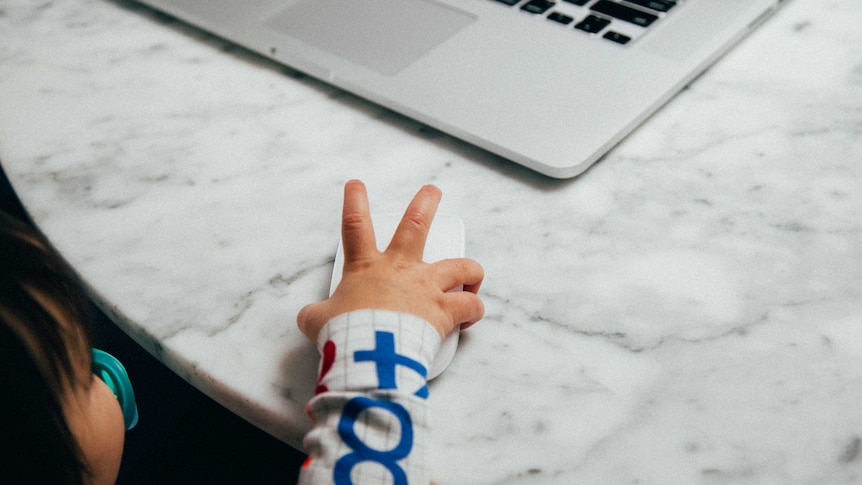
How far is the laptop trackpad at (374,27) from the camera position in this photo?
2.23 ft

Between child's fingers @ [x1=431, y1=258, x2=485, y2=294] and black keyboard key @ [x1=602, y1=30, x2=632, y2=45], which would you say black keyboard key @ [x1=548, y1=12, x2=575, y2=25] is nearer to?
black keyboard key @ [x1=602, y1=30, x2=632, y2=45]

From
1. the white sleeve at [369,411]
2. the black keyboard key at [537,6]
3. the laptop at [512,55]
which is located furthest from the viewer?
the black keyboard key at [537,6]

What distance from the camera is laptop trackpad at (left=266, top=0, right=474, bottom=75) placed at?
2.23ft

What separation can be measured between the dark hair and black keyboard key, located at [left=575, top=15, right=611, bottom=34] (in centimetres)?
48

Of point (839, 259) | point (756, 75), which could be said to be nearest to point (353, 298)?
point (839, 259)

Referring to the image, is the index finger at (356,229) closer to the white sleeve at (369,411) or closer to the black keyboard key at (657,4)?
the white sleeve at (369,411)

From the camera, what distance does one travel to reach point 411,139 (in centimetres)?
64

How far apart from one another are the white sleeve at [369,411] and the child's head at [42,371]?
0.15 metres

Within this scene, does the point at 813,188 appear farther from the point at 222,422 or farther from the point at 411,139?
the point at 222,422

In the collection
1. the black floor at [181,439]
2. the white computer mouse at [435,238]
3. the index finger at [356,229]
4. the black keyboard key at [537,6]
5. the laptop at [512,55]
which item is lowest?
the black floor at [181,439]

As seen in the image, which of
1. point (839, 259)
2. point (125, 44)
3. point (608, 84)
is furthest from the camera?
point (125, 44)

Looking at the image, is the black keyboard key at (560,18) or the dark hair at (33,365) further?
the black keyboard key at (560,18)

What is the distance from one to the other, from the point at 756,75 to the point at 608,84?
0.15m

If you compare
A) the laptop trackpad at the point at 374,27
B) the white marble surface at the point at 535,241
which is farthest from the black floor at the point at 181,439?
the laptop trackpad at the point at 374,27
